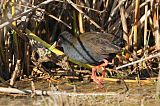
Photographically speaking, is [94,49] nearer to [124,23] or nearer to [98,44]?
[98,44]

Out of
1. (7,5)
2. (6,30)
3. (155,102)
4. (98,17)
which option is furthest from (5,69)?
(155,102)

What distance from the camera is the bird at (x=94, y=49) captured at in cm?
560

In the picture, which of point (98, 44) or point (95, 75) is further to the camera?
point (95, 75)

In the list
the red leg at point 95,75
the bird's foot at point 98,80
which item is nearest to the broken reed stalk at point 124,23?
the red leg at point 95,75

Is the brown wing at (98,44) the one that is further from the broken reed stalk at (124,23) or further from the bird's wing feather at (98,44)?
the broken reed stalk at (124,23)

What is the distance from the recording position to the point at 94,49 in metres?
5.66

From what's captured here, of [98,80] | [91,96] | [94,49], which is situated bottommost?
[91,96]

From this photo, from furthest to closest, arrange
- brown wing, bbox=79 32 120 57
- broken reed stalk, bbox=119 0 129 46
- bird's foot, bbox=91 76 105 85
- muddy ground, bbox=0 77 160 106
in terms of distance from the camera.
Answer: broken reed stalk, bbox=119 0 129 46, bird's foot, bbox=91 76 105 85, brown wing, bbox=79 32 120 57, muddy ground, bbox=0 77 160 106

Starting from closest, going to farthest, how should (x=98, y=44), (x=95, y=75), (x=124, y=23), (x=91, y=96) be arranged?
(x=91, y=96) < (x=98, y=44) < (x=95, y=75) < (x=124, y=23)

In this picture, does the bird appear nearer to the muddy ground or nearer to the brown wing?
the brown wing

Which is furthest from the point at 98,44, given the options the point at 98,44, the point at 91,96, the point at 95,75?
the point at 91,96

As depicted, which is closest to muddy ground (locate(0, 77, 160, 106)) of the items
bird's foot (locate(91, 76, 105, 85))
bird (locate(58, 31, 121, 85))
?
bird's foot (locate(91, 76, 105, 85))

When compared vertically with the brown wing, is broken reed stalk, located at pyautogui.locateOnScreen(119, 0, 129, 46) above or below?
above

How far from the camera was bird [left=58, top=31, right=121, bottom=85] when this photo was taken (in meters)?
5.60
